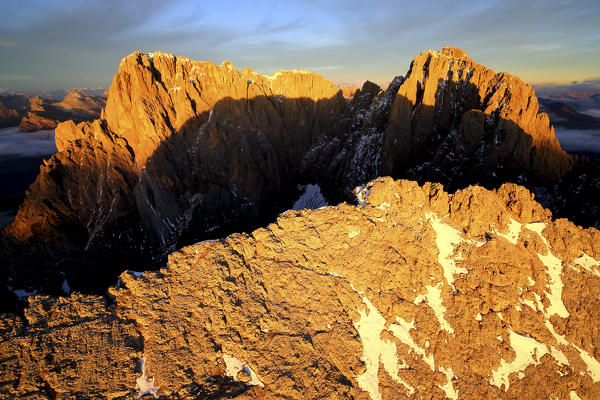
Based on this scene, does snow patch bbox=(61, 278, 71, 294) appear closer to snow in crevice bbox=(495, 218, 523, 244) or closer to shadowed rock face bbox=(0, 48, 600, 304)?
shadowed rock face bbox=(0, 48, 600, 304)

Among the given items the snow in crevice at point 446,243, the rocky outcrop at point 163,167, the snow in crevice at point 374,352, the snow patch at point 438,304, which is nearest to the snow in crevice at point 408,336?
the snow in crevice at point 374,352

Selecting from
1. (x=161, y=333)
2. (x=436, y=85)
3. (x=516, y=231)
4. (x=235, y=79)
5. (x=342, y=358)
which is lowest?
(x=342, y=358)

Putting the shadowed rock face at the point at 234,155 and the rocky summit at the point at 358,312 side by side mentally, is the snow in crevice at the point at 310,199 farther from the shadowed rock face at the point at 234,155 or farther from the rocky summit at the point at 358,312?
the rocky summit at the point at 358,312

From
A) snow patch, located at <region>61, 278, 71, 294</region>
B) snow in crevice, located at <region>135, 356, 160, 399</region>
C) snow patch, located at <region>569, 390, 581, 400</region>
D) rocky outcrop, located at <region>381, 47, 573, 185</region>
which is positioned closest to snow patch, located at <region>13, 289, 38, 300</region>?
snow patch, located at <region>61, 278, 71, 294</region>

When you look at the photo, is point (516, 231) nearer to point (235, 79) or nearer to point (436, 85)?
point (436, 85)

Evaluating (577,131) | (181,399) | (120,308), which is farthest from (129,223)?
(577,131)

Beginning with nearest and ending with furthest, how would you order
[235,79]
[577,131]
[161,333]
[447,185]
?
[161,333], [447,185], [235,79], [577,131]

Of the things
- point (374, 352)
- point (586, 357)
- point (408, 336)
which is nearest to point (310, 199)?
point (408, 336)
